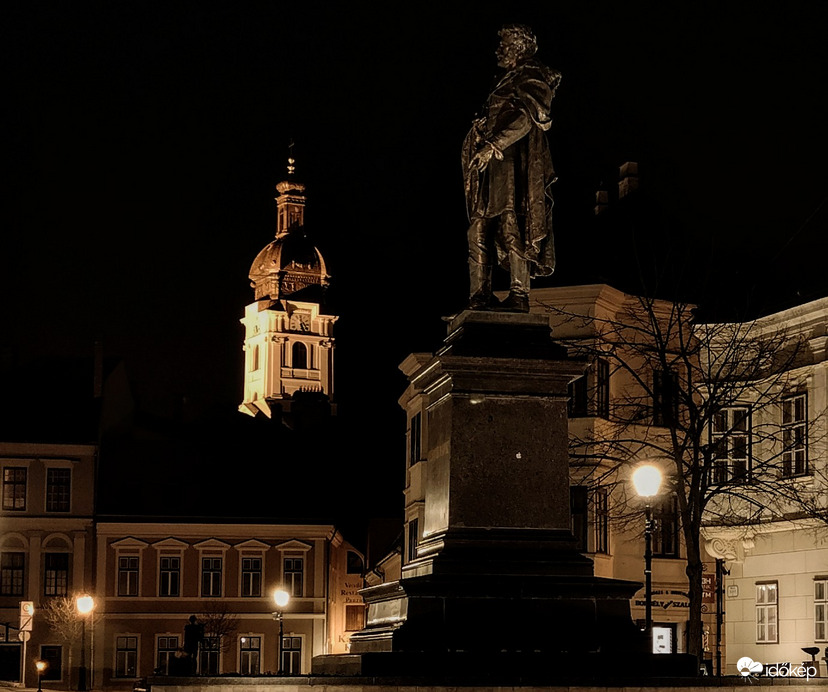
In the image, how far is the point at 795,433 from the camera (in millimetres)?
34375

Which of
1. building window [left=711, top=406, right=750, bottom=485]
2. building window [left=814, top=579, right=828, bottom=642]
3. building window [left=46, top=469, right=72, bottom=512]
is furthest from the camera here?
building window [left=46, top=469, right=72, bottom=512]

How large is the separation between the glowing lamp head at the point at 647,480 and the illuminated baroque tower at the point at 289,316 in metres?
122

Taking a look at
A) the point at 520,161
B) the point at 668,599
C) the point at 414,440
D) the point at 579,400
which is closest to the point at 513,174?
the point at 520,161

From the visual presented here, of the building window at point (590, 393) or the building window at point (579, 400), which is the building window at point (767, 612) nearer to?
the building window at point (590, 393)

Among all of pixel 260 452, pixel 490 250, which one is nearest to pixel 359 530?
pixel 260 452

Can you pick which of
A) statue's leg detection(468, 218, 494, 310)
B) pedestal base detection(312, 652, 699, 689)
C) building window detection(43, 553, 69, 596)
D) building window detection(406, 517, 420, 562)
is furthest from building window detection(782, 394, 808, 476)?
building window detection(43, 553, 69, 596)

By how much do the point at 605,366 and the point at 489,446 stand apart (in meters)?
25.1

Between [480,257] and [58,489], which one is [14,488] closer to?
[58,489]

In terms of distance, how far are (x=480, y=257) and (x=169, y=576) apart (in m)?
50.7

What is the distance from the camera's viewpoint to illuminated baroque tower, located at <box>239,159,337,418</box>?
5650 inches

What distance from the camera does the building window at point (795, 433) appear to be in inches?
1340

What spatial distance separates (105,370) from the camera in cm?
7294

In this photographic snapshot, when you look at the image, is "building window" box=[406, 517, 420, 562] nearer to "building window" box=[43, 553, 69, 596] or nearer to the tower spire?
"building window" box=[43, 553, 69, 596]

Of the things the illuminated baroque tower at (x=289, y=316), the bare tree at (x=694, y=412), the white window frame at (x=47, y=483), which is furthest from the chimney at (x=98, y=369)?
the illuminated baroque tower at (x=289, y=316)
